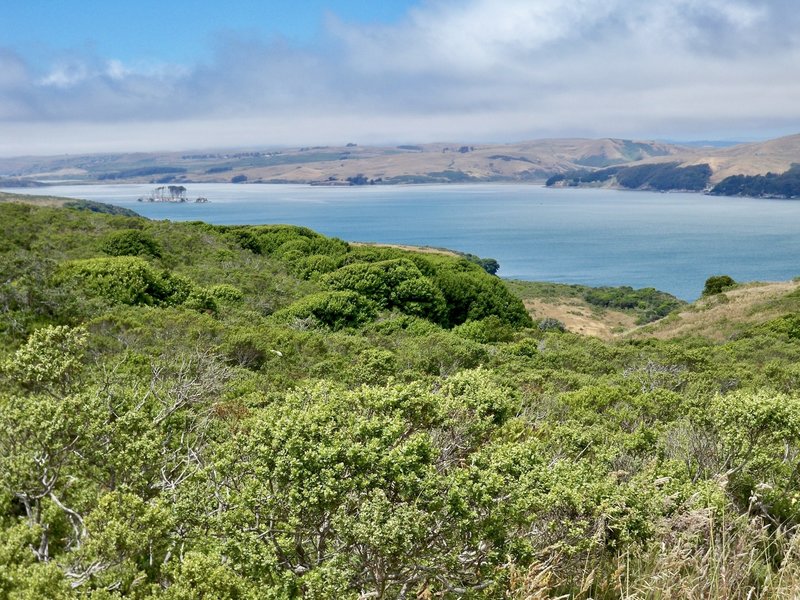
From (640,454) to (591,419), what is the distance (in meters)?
3.01

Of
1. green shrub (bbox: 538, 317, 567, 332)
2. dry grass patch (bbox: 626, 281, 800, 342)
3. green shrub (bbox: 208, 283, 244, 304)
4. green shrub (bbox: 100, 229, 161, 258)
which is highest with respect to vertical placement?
green shrub (bbox: 100, 229, 161, 258)

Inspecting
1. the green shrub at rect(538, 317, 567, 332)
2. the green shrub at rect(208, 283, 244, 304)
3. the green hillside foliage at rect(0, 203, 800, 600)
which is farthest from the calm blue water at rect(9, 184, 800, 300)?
the green hillside foliage at rect(0, 203, 800, 600)

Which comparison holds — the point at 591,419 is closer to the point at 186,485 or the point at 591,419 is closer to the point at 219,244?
the point at 186,485

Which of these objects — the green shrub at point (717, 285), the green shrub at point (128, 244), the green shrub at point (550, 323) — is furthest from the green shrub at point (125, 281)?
the green shrub at point (717, 285)

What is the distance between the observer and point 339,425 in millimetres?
4898

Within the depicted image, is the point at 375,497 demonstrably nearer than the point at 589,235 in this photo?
Yes

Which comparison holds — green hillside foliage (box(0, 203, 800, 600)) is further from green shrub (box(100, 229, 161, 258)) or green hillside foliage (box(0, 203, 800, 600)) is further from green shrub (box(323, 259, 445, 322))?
green shrub (box(100, 229, 161, 258))

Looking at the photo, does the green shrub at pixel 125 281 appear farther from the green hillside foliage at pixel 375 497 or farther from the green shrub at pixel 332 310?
the green hillside foliage at pixel 375 497

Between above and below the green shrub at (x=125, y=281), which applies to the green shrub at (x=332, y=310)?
below

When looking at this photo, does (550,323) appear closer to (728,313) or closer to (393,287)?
(728,313)

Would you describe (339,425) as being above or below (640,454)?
above

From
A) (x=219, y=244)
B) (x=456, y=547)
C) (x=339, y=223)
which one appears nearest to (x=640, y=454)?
(x=456, y=547)

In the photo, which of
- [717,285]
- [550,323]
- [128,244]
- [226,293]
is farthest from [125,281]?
[717,285]

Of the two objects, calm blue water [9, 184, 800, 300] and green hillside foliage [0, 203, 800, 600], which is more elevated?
green hillside foliage [0, 203, 800, 600]
